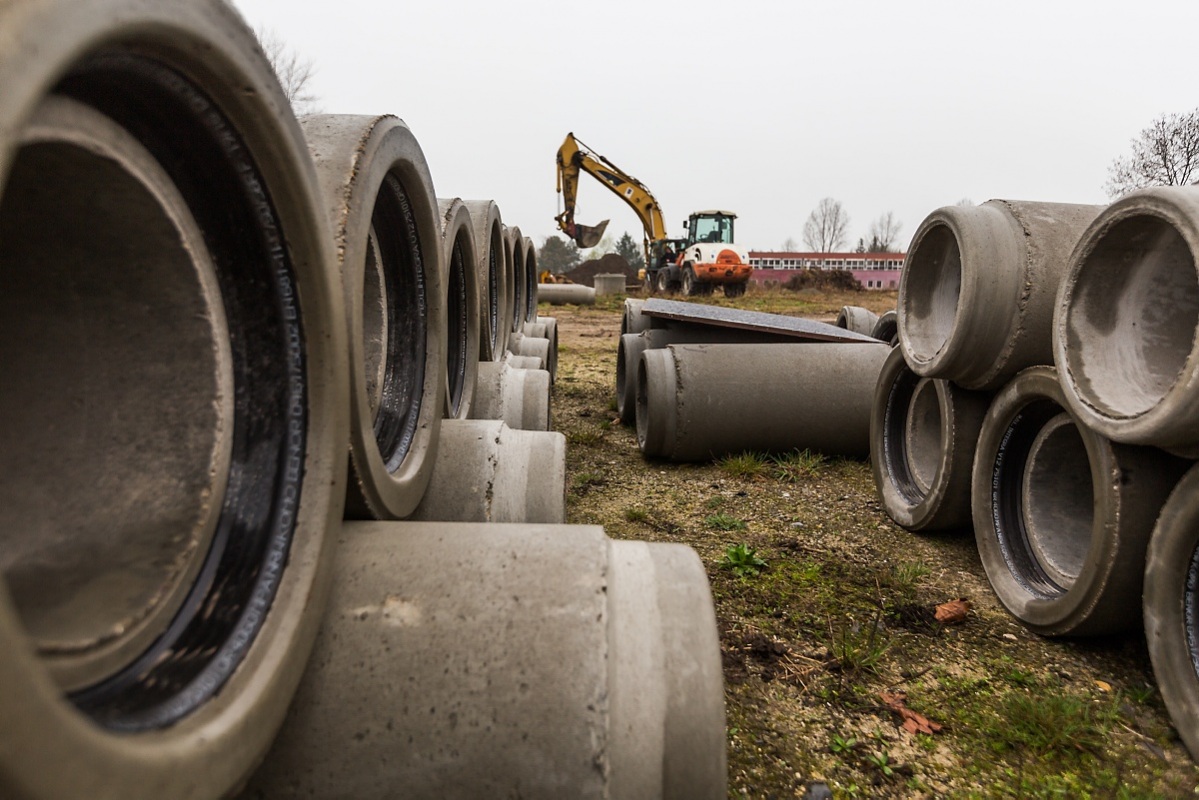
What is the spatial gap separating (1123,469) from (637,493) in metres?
2.44

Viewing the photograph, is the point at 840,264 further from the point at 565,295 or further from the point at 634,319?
the point at 634,319

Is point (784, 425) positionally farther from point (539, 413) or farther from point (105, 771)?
point (105, 771)

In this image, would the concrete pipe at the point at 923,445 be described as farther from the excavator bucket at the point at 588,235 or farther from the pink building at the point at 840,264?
the pink building at the point at 840,264

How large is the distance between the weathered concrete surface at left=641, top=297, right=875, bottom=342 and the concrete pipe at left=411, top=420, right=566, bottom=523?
326 cm

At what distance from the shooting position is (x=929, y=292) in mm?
3551

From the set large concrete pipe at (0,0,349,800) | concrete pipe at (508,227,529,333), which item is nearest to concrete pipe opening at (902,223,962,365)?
large concrete pipe at (0,0,349,800)

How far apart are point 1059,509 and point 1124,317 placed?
931mm

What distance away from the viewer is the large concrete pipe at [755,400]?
4.53 metres

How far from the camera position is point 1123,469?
2.33 meters

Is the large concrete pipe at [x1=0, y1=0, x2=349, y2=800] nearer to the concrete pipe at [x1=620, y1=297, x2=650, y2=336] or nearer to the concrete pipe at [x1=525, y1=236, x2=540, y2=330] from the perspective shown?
the concrete pipe at [x1=620, y1=297, x2=650, y2=336]

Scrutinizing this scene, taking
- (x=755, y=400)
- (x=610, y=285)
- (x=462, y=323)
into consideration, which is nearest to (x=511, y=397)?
(x=462, y=323)

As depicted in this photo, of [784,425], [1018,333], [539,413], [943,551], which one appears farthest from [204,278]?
[784,425]

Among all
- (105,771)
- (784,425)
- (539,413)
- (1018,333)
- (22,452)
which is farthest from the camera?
(784,425)

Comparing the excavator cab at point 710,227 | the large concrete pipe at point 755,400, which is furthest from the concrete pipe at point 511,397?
the excavator cab at point 710,227
